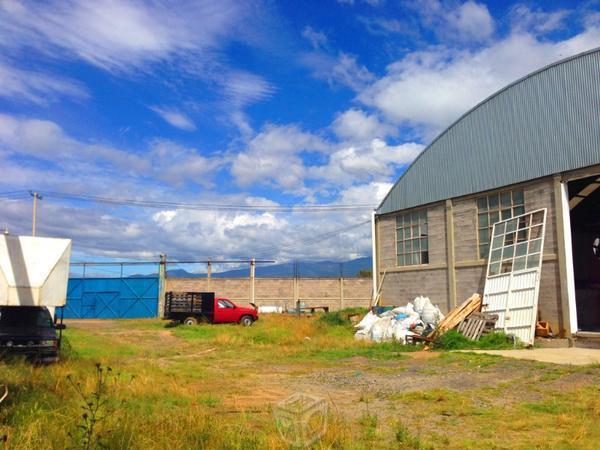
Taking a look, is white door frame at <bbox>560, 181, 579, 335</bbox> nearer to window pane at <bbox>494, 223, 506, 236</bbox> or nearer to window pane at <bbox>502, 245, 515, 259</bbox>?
window pane at <bbox>502, 245, 515, 259</bbox>

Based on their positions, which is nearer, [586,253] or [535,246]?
[535,246]

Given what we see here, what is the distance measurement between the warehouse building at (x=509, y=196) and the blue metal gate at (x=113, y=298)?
18225mm

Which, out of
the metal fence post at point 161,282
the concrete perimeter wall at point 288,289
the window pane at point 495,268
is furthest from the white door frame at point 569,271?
the metal fence post at point 161,282

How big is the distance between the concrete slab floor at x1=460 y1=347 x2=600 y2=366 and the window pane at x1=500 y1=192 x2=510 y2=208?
534cm

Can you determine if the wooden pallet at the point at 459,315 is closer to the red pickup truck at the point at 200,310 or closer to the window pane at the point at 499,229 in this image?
the window pane at the point at 499,229

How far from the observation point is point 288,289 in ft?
124

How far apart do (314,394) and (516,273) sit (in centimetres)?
995

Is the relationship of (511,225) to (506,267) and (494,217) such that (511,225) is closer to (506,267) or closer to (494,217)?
(494,217)

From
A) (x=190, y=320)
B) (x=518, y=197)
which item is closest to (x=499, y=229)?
(x=518, y=197)

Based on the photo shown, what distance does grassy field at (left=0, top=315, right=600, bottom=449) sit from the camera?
6031 millimetres

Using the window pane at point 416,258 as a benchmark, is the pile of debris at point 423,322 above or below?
below

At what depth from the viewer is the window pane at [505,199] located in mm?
18484

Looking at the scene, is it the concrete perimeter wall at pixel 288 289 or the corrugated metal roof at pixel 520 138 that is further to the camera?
the concrete perimeter wall at pixel 288 289

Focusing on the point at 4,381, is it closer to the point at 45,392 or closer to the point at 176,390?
the point at 45,392
